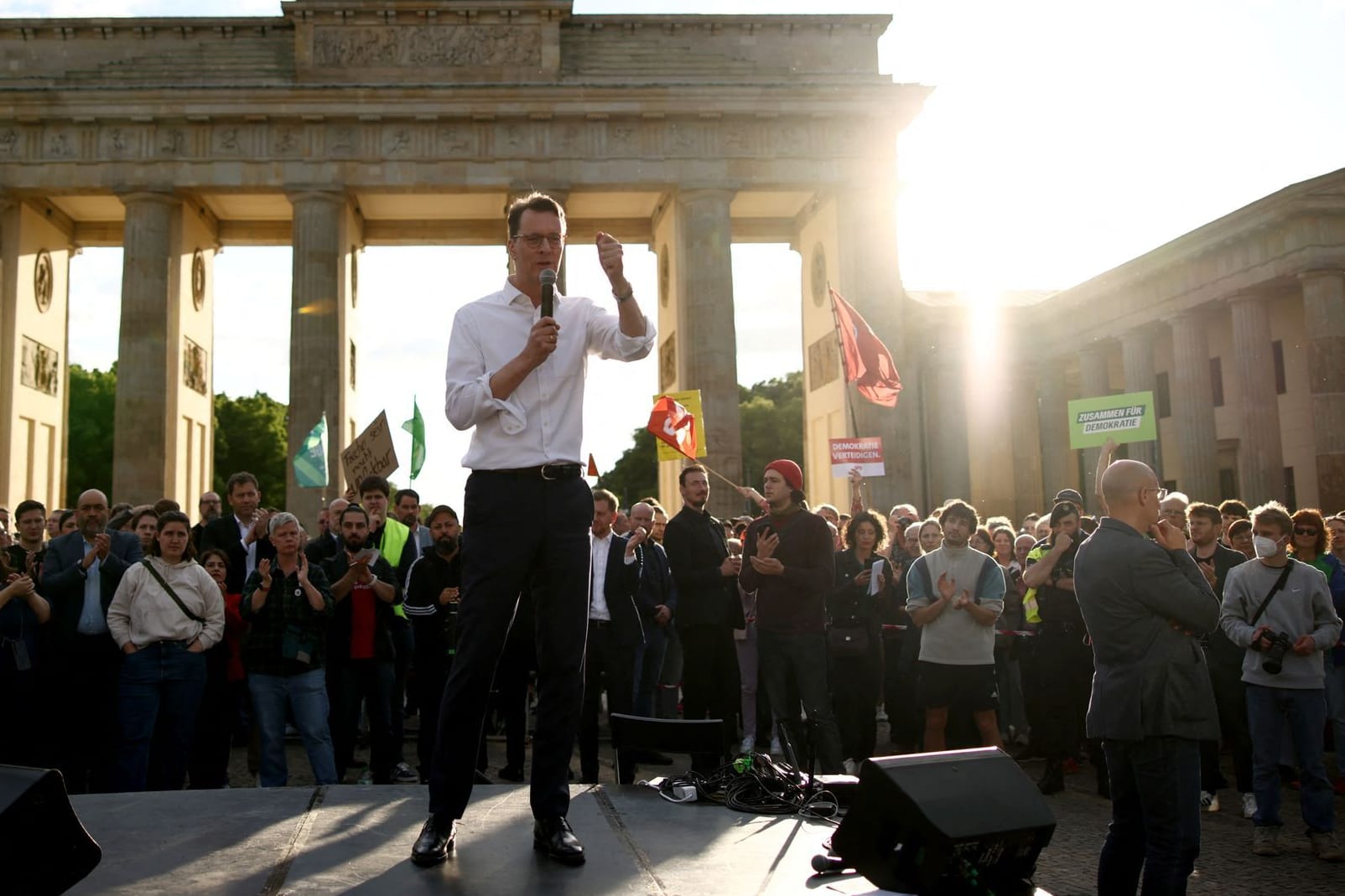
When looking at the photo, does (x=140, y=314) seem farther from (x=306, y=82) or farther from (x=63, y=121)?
(x=306, y=82)

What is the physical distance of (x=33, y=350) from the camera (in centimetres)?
3462

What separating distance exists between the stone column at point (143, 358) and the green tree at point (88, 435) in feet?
111

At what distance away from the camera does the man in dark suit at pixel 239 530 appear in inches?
394

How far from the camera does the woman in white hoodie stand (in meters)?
8.14

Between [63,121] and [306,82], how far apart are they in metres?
6.97

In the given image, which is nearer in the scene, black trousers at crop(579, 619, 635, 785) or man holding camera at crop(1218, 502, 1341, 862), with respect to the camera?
man holding camera at crop(1218, 502, 1341, 862)

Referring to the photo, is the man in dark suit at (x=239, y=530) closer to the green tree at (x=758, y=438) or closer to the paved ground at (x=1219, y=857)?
the paved ground at (x=1219, y=857)

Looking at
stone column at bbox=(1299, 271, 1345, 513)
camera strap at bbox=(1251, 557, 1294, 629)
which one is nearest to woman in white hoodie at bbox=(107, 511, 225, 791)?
camera strap at bbox=(1251, 557, 1294, 629)

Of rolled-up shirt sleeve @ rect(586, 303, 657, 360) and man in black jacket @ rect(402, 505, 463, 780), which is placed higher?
rolled-up shirt sleeve @ rect(586, 303, 657, 360)

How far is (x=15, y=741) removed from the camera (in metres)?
8.33

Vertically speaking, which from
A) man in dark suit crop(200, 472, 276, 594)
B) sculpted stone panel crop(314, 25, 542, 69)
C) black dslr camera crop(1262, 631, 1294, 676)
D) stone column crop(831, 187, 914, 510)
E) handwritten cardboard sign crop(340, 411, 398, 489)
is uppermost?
sculpted stone panel crop(314, 25, 542, 69)

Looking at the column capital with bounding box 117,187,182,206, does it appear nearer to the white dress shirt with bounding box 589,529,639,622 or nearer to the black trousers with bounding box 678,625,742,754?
the white dress shirt with bounding box 589,529,639,622

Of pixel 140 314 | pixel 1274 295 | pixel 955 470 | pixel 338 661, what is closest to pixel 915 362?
pixel 955 470

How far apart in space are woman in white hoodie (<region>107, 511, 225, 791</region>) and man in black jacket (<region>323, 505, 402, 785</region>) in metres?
1.14
